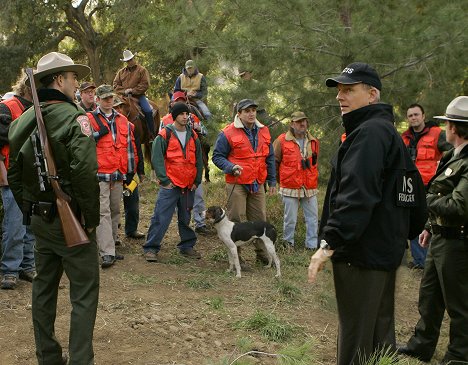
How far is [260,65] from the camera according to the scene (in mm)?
9289

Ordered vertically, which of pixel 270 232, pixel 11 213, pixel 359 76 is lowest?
pixel 270 232

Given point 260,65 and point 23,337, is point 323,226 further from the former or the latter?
point 260,65

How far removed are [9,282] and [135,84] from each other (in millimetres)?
6422

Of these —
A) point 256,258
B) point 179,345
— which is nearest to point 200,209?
point 256,258

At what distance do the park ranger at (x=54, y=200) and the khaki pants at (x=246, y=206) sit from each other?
158 inches

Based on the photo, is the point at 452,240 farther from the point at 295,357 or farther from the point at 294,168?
the point at 294,168

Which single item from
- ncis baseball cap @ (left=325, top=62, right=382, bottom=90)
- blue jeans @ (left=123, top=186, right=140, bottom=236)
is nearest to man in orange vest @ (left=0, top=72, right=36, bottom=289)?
blue jeans @ (left=123, top=186, right=140, bottom=236)

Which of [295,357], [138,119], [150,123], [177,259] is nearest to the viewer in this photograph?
[295,357]

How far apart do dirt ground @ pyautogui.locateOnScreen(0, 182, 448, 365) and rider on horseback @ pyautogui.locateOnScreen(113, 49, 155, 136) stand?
12.2ft

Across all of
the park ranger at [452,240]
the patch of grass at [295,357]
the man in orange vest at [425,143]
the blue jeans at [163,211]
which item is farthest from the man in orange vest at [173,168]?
the patch of grass at [295,357]

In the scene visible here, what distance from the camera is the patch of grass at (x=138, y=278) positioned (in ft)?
24.0

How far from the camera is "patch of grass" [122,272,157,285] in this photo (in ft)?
24.0

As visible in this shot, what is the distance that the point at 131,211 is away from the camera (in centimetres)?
909

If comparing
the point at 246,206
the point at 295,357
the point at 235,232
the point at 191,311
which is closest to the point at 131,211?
the point at 246,206
